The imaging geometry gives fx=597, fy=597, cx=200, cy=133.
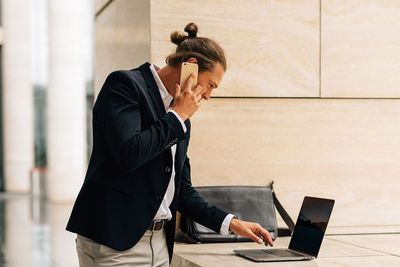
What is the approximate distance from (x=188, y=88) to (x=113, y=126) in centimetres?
37

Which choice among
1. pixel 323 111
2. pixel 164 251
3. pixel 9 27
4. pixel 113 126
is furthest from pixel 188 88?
pixel 9 27

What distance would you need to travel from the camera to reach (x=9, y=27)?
81.3ft

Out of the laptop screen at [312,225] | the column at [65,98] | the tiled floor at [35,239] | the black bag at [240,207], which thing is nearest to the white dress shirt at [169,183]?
the laptop screen at [312,225]

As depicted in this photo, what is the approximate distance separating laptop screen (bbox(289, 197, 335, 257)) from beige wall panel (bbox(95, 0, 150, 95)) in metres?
1.58

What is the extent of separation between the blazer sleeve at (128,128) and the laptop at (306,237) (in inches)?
36.3

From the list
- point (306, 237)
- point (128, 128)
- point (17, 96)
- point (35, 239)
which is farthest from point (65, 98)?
point (128, 128)

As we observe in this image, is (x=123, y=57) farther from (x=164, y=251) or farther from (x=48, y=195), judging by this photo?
(x=48, y=195)

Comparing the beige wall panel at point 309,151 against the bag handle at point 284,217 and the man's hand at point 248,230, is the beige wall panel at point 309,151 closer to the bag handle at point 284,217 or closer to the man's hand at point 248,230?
the bag handle at point 284,217

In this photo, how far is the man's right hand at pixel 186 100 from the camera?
2.53 m

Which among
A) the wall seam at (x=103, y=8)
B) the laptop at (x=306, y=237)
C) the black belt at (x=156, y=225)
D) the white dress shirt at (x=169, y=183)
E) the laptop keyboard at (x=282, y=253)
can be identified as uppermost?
the wall seam at (x=103, y=8)

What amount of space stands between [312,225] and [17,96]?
23452mm

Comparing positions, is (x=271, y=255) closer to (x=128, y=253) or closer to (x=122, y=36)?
(x=128, y=253)

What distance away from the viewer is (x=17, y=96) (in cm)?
2500

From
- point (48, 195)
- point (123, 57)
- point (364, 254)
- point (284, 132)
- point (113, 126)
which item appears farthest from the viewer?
point (48, 195)
